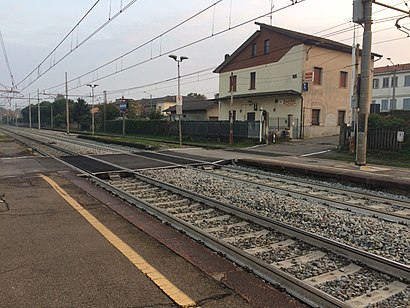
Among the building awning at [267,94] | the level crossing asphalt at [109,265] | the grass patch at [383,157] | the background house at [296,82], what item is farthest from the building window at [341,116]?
the level crossing asphalt at [109,265]

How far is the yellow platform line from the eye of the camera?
381 cm

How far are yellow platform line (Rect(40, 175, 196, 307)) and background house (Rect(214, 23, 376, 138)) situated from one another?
28531mm

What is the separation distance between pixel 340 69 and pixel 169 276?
131 feet

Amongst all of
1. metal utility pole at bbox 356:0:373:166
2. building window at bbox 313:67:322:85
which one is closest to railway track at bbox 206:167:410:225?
metal utility pole at bbox 356:0:373:166

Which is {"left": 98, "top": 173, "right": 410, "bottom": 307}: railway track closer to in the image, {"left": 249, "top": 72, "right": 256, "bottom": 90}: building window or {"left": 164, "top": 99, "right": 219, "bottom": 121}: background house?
{"left": 249, "top": 72, "right": 256, "bottom": 90}: building window

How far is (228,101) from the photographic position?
46.3 m

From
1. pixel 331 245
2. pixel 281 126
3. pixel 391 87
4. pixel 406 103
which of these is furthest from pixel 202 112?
pixel 331 245

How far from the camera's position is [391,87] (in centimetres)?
6059

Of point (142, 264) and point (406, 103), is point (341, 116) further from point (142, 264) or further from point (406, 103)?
point (142, 264)

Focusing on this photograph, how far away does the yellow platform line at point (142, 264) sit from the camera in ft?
12.5

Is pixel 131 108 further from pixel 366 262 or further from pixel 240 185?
pixel 366 262

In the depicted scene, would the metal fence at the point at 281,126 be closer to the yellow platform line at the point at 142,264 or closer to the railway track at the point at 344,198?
the railway track at the point at 344,198

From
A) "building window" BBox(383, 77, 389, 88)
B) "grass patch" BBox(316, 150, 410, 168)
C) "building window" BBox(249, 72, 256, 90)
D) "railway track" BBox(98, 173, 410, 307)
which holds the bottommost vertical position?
"grass patch" BBox(316, 150, 410, 168)

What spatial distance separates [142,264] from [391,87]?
213ft
